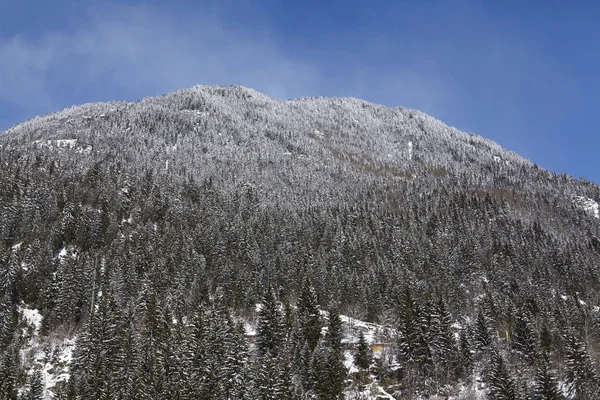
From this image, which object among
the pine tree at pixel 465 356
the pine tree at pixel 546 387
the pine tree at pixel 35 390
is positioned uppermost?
the pine tree at pixel 465 356

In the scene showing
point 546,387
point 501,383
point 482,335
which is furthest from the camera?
point 482,335

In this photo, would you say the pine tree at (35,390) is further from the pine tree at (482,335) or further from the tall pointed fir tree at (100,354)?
the pine tree at (482,335)

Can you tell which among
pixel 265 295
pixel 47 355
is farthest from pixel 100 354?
pixel 265 295

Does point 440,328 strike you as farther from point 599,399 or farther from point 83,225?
point 83,225

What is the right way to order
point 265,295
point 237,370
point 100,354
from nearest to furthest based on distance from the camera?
point 237,370 → point 100,354 → point 265,295

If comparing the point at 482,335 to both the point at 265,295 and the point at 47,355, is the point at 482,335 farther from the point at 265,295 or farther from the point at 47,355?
the point at 47,355

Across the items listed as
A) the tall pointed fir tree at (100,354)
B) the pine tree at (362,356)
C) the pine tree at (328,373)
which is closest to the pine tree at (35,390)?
the tall pointed fir tree at (100,354)

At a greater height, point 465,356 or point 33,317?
point 33,317

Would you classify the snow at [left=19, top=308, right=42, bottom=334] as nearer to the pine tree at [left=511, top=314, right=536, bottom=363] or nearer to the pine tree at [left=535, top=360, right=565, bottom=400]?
the pine tree at [left=535, top=360, right=565, bottom=400]

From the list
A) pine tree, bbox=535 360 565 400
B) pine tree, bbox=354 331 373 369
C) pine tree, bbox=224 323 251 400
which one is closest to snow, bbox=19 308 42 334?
pine tree, bbox=224 323 251 400

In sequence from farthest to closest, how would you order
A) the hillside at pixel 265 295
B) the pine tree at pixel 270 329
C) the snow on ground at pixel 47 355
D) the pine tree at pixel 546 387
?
the pine tree at pixel 270 329 → the snow on ground at pixel 47 355 → the hillside at pixel 265 295 → the pine tree at pixel 546 387

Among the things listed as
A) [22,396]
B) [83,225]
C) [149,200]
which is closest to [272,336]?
[22,396]

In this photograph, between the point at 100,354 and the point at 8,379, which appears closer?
the point at 8,379

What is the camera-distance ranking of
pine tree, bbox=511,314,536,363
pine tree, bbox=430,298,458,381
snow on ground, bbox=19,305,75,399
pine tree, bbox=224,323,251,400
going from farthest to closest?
pine tree, bbox=511,314,536,363, snow on ground, bbox=19,305,75,399, pine tree, bbox=430,298,458,381, pine tree, bbox=224,323,251,400
